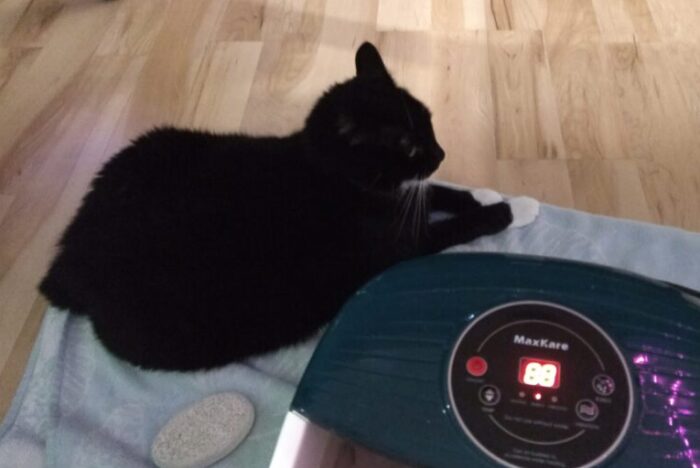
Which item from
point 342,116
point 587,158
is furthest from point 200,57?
point 587,158

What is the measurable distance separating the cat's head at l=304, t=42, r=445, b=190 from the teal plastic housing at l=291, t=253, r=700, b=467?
0.19 m

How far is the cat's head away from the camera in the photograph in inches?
31.3

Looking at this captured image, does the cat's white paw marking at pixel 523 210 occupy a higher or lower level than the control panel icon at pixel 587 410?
lower

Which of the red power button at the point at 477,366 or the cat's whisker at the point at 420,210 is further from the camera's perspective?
the cat's whisker at the point at 420,210

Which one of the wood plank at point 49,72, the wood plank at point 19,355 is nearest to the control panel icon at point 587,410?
the wood plank at point 19,355

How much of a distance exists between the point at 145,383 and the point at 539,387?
0.50 m

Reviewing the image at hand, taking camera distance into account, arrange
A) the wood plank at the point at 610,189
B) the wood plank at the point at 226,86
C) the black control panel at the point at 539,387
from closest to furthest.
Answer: the black control panel at the point at 539,387 → the wood plank at the point at 610,189 → the wood plank at the point at 226,86

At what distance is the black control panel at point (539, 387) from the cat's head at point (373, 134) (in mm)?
282

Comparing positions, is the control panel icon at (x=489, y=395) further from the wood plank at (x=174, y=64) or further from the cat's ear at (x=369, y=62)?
the wood plank at (x=174, y=64)

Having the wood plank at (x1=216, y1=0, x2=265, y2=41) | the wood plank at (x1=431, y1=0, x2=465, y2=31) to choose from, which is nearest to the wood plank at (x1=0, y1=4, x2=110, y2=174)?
the wood plank at (x1=216, y1=0, x2=265, y2=41)

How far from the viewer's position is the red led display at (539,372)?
56 cm

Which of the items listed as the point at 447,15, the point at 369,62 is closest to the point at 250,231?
the point at 369,62

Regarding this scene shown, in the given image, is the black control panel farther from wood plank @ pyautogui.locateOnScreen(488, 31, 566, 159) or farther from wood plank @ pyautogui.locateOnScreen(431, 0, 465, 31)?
wood plank @ pyautogui.locateOnScreen(431, 0, 465, 31)

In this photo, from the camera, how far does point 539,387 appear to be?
22.2 inches
